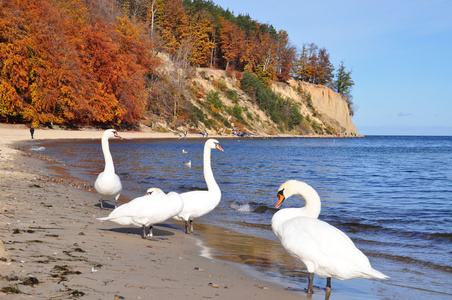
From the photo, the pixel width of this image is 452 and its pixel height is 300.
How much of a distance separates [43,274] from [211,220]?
21.7 ft

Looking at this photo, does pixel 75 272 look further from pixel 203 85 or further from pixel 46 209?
pixel 203 85

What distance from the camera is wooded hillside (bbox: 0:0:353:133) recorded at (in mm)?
47188

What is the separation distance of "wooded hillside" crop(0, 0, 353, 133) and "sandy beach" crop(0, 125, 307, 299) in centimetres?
4299

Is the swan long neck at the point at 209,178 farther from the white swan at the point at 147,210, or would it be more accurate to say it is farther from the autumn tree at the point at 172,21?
the autumn tree at the point at 172,21

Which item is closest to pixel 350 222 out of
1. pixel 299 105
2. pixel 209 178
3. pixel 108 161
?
pixel 209 178

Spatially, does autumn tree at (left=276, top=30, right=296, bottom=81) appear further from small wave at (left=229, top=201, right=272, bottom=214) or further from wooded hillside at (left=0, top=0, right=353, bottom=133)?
small wave at (left=229, top=201, right=272, bottom=214)

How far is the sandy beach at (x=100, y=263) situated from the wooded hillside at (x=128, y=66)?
141 feet

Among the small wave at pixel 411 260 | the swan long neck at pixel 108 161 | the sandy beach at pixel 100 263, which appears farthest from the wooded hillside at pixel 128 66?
the small wave at pixel 411 260

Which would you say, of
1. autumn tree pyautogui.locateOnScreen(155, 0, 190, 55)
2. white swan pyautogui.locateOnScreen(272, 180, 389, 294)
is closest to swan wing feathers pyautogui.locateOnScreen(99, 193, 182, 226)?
white swan pyautogui.locateOnScreen(272, 180, 389, 294)

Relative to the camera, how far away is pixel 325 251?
4.89 metres

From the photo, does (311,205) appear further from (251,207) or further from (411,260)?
(251,207)

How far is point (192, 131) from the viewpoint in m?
73.4

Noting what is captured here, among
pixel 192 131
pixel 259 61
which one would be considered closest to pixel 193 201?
pixel 192 131

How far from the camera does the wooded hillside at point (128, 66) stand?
47.2 m
